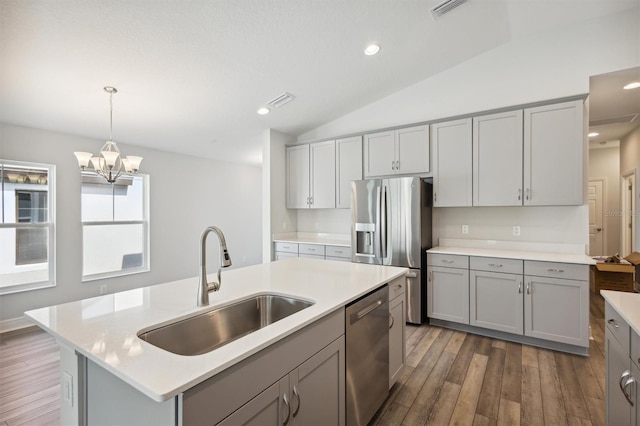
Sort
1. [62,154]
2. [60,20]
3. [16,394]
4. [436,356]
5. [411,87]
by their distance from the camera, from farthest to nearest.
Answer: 1. [411,87]
2. [62,154]
3. [436,356]
4. [16,394]
5. [60,20]

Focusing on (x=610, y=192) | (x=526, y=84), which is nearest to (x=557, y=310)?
(x=526, y=84)

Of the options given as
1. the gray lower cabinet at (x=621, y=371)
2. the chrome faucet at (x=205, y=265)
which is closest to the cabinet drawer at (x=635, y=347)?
the gray lower cabinet at (x=621, y=371)

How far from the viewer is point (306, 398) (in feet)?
4.28

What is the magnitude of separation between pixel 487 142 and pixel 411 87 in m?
1.41

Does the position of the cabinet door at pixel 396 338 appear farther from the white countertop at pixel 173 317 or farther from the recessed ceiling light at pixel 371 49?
the recessed ceiling light at pixel 371 49

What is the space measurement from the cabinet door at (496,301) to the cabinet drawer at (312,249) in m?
1.92

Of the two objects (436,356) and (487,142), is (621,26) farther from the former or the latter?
(436,356)

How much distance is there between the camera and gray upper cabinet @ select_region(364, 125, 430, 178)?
380 centimetres

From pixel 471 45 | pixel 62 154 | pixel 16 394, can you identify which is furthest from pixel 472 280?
pixel 62 154

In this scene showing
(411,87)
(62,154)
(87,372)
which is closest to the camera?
(87,372)

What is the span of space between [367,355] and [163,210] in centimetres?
445

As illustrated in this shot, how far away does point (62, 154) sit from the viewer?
3.86 metres

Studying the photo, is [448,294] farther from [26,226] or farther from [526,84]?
[26,226]

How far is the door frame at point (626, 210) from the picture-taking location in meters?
4.74
